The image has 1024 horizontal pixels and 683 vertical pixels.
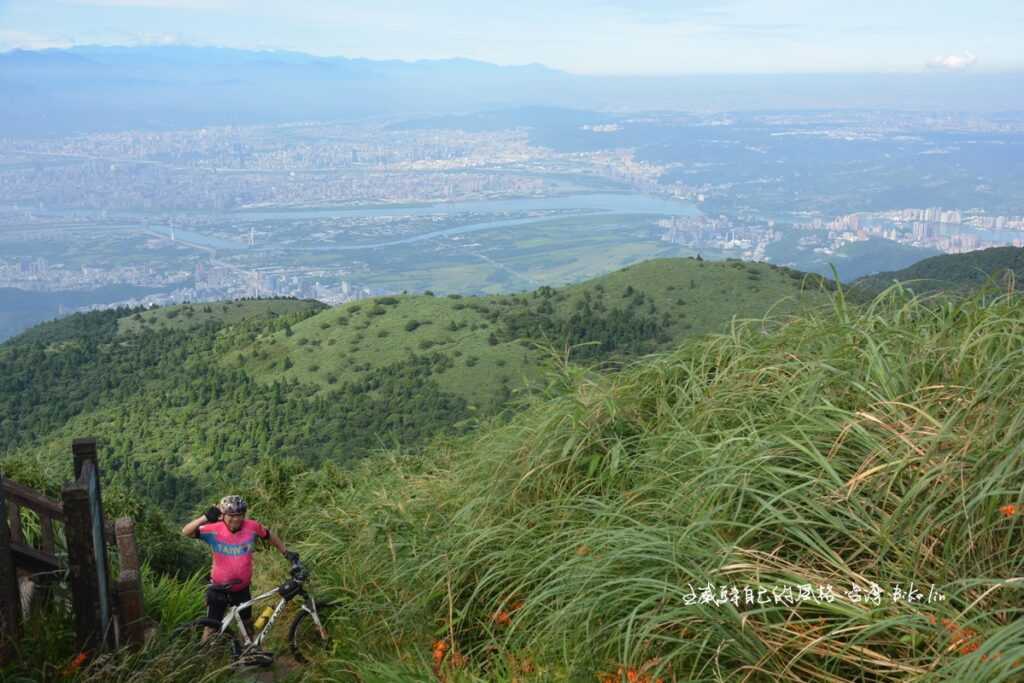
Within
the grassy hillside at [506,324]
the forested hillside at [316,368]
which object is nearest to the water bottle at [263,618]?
the forested hillside at [316,368]

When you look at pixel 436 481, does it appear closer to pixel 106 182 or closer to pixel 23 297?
pixel 23 297

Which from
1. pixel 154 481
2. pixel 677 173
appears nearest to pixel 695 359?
pixel 154 481

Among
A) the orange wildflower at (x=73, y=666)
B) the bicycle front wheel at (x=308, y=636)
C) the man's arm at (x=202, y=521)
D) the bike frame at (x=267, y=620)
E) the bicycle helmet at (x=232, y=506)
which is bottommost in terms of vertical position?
the bicycle front wheel at (x=308, y=636)

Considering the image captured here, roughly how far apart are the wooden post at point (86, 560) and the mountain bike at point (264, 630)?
87 cm

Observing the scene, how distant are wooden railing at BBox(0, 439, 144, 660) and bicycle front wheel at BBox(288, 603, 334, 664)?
105 centimetres

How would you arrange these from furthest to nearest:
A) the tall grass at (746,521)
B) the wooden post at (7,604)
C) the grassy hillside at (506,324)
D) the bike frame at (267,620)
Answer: the grassy hillside at (506,324) → the bike frame at (267,620) → the wooden post at (7,604) → the tall grass at (746,521)

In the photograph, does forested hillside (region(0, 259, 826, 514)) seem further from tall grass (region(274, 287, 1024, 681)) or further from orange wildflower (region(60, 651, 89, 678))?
orange wildflower (region(60, 651, 89, 678))

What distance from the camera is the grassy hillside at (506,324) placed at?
31891mm

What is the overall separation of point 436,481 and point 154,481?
21.0 meters

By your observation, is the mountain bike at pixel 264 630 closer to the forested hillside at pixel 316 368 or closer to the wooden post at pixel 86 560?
the wooden post at pixel 86 560

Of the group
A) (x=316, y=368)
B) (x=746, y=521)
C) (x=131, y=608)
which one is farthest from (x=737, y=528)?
(x=316, y=368)

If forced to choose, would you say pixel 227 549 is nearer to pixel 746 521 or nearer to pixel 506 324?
pixel 746 521

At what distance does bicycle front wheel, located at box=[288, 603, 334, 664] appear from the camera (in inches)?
205

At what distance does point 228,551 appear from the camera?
208 inches
